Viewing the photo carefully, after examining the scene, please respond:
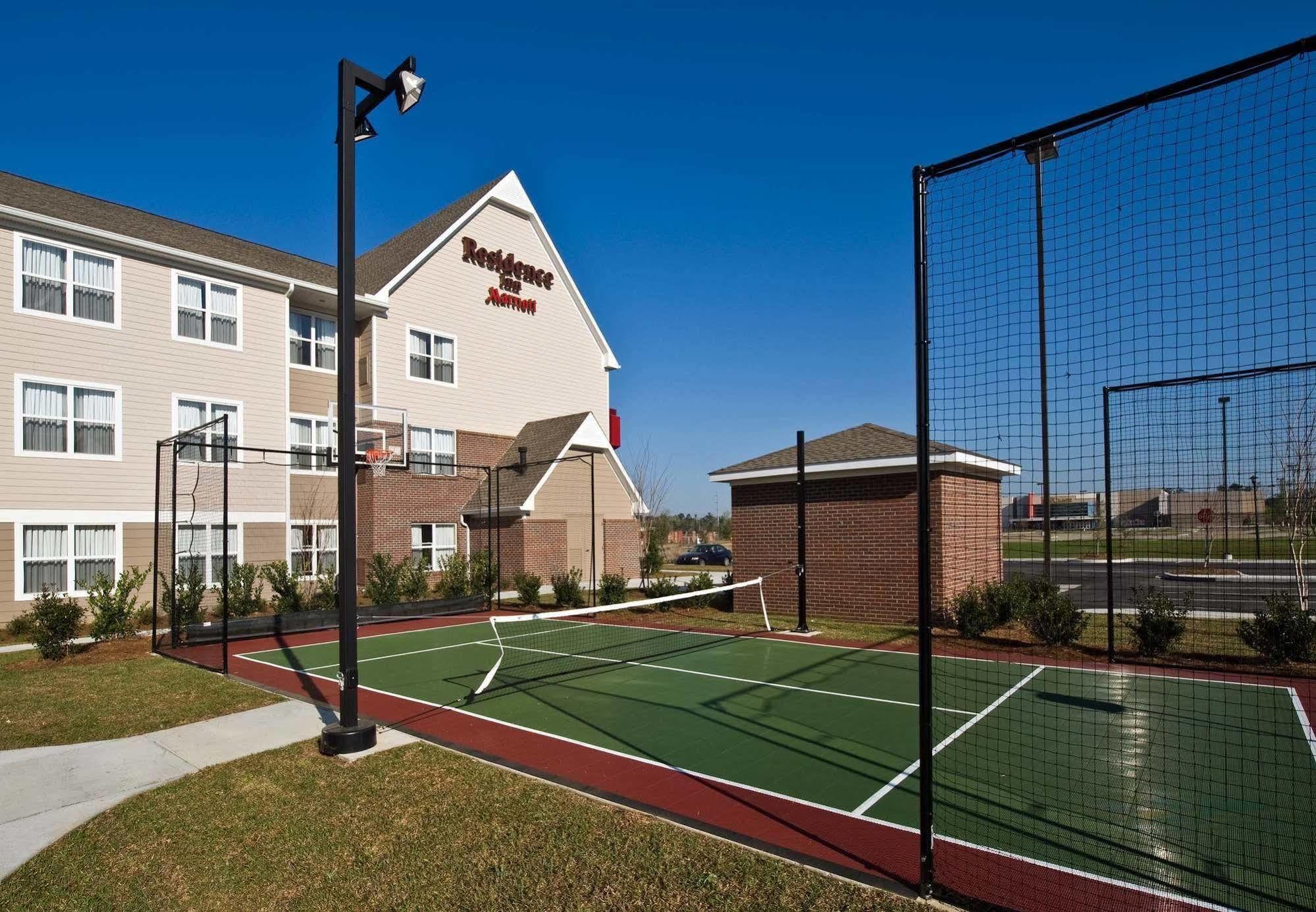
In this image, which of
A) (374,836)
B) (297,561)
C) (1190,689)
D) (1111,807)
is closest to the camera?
(374,836)

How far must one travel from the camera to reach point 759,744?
7.25 metres

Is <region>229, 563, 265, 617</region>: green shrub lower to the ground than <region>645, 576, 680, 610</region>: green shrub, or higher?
higher

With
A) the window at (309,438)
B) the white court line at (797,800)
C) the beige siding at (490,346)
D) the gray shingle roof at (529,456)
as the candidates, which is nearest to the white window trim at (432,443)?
the beige siding at (490,346)

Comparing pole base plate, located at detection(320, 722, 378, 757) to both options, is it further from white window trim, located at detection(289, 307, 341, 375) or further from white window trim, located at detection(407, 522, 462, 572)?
white window trim, located at detection(289, 307, 341, 375)

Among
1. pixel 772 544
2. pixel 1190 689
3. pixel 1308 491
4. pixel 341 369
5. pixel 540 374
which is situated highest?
pixel 540 374

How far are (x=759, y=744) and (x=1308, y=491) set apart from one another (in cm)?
900

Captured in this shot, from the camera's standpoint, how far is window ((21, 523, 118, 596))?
16.7m

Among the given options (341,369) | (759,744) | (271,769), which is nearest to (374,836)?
(271,769)

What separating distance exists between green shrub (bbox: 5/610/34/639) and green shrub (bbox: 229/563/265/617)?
11.5ft

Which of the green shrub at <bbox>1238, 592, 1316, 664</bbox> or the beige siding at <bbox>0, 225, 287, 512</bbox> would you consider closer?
the green shrub at <bbox>1238, 592, 1316, 664</bbox>

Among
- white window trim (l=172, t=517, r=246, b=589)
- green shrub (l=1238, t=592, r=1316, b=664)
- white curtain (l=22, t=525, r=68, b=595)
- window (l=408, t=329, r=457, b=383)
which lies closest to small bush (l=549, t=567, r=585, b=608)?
white window trim (l=172, t=517, r=246, b=589)

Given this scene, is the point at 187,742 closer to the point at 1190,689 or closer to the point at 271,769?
the point at 271,769

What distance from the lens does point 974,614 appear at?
13039 millimetres

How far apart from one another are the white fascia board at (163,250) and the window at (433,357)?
2232 millimetres
